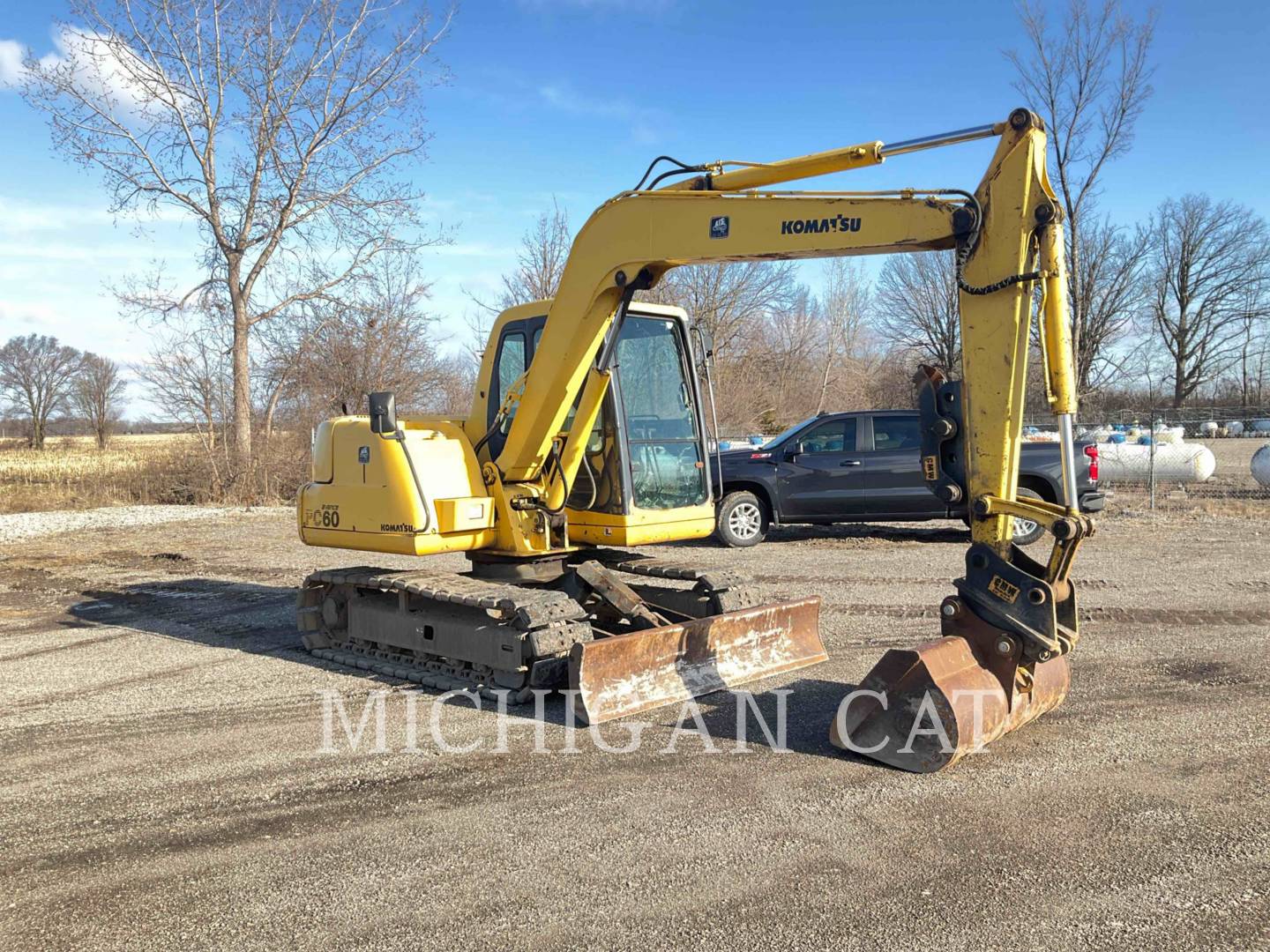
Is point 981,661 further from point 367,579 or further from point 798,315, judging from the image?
point 798,315

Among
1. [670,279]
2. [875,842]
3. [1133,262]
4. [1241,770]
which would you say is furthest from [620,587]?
[1133,262]

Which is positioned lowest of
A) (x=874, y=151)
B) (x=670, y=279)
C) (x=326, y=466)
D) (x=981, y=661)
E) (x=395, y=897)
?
(x=395, y=897)

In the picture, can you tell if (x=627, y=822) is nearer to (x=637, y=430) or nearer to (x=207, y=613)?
(x=637, y=430)

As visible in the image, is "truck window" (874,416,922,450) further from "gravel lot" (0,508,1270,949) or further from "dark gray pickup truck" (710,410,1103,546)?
"gravel lot" (0,508,1270,949)

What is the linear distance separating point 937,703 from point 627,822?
1.65m

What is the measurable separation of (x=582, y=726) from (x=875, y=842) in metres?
2.15

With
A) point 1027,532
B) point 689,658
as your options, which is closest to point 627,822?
point 689,658

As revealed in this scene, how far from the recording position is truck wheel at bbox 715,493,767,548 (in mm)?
13820

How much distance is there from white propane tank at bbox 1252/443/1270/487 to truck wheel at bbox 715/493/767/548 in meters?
11.1

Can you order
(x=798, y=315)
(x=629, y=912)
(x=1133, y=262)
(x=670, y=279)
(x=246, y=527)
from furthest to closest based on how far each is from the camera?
(x=1133, y=262) → (x=798, y=315) → (x=670, y=279) → (x=246, y=527) → (x=629, y=912)

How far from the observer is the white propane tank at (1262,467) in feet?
60.7

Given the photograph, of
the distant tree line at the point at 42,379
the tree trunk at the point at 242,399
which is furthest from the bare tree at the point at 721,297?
the distant tree line at the point at 42,379

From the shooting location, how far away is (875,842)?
160 inches

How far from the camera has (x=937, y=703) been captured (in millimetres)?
4797
